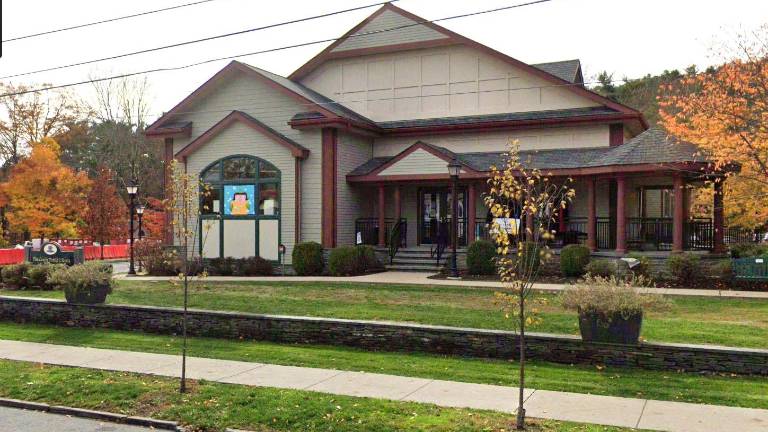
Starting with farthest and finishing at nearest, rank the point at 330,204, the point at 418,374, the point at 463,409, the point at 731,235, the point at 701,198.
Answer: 1. the point at 731,235
2. the point at 330,204
3. the point at 701,198
4. the point at 418,374
5. the point at 463,409

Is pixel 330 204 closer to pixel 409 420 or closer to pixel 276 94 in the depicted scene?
pixel 276 94

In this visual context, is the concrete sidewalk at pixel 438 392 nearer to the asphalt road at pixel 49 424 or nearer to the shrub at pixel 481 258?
the asphalt road at pixel 49 424

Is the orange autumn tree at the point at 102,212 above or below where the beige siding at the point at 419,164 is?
below

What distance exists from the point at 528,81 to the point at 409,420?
64.0 ft

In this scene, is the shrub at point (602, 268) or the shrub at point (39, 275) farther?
the shrub at point (39, 275)

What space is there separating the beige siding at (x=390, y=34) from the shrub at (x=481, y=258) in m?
9.11

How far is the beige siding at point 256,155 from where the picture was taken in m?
23.6

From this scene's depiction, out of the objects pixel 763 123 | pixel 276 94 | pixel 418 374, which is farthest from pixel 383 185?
pixel 418 374

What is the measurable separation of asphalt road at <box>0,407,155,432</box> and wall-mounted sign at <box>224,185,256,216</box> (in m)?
16.8

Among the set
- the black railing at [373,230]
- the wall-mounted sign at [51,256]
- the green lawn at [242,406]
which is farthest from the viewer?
the black railing at [373,230]

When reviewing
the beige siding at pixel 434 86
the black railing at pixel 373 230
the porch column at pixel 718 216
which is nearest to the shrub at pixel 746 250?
the porch column at pixel 718 216

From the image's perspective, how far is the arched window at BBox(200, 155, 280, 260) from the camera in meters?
24.0

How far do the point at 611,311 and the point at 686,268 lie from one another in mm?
10128

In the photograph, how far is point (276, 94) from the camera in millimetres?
24312
